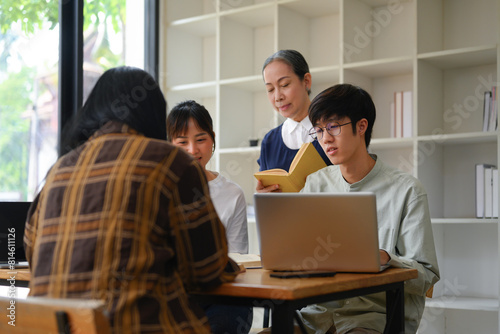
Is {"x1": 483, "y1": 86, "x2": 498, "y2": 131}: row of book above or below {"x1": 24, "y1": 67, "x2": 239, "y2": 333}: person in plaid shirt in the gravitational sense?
above

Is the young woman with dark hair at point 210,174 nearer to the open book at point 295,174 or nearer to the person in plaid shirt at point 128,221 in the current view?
the open book at point 295,174

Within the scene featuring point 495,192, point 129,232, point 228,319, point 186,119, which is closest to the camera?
point 129,232

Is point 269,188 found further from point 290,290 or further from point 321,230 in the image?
point 290,290

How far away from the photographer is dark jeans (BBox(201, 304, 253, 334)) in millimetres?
2006

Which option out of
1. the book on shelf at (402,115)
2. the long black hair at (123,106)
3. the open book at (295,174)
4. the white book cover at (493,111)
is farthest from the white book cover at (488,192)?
the long black hair at (123,106)

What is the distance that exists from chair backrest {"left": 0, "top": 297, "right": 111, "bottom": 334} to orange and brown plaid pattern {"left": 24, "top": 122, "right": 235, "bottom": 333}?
0.14 m

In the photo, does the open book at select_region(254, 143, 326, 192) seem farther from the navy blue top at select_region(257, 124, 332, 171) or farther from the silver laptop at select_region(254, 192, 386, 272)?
the silver laptop at select_region(254, 192, 386, 272)

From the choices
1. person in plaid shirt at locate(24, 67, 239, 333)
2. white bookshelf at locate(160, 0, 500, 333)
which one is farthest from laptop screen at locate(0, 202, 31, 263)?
white bookshelf at locate(160, 0, 500, 333)

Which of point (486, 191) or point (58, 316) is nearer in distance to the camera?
point (58, 316)

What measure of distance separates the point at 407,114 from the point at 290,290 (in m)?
2.24

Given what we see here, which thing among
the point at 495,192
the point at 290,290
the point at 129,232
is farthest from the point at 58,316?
the point at 495,192

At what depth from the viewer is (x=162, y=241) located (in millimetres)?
1298

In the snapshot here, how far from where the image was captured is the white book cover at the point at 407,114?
331 centimetres

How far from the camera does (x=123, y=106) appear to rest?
4.54 feet
